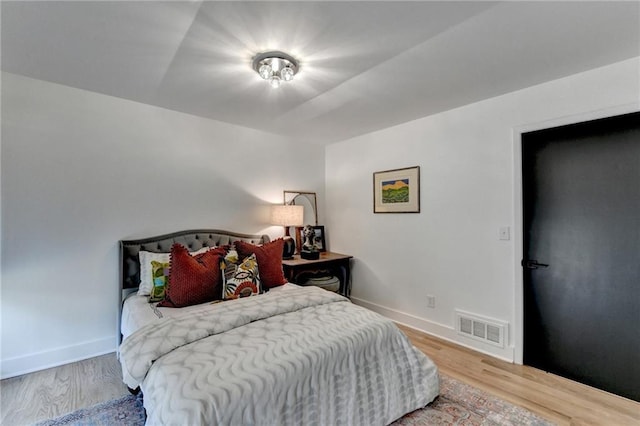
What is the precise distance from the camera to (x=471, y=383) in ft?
7.25

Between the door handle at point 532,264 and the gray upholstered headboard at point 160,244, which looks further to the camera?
the gray upholstered headboard at point 160,244

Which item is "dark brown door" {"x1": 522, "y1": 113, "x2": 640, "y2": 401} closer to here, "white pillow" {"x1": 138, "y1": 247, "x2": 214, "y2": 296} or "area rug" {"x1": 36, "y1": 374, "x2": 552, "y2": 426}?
"area rug" {"x1": 36, "y1": 374, "x2": 552, "y2": 426}

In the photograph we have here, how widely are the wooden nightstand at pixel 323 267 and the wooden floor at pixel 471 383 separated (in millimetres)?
1465

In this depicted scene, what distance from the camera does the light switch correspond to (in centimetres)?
253

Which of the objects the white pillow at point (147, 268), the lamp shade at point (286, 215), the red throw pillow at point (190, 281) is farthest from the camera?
the lamp shade at point (286, 215)

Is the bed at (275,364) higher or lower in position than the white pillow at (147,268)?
lower

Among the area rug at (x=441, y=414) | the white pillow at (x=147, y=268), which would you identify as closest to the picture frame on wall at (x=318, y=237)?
the white pillow at (x=147, y=268)

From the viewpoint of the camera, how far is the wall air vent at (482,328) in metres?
2.56

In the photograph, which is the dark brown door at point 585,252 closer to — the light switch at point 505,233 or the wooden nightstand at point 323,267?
the light switch at point 505,233

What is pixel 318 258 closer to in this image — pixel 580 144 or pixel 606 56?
pixel 580 144

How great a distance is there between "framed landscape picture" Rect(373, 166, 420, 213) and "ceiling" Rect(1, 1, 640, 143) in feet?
2.83

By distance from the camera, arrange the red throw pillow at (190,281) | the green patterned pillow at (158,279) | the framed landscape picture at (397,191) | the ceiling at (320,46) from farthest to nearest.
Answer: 1. the framed landscape picture at (397,191)
2. the green patterned pillow at (158,279)
3. the red throw pillow at (190,281)
4. the ceiling at (320,46)

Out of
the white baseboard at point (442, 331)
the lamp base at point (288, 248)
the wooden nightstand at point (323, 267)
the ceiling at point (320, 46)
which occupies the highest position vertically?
the ceiling at point (320, 46)

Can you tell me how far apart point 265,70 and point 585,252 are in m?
2.74
